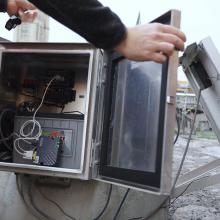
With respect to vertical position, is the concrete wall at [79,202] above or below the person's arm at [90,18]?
below

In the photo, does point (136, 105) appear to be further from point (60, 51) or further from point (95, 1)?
point (95, 1)

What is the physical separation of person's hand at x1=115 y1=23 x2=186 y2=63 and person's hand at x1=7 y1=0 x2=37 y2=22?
0.64 m

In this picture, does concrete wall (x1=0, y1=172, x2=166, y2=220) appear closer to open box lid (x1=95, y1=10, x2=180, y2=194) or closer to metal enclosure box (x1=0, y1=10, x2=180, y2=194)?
metal enclosure box (x1=0, y1=10, x2=180, y2=194)

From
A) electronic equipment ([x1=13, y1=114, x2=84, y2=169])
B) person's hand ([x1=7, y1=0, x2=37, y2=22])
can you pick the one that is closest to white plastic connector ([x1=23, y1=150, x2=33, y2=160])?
electronic equipment ([x1=13, y1=114, x2=84, y2=169])

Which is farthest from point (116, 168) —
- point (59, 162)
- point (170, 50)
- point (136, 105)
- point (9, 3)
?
point (170, 50)

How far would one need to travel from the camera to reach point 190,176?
1969 mm

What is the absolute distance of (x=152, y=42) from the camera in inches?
27.5

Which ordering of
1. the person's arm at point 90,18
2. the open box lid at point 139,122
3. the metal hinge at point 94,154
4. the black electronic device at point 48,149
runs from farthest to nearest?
the black electronic device at point 48,149 < the metal hinge at point 94,154 < the open box lid at point 139,122 < the person's arm at point 90,18

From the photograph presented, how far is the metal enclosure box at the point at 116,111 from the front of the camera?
1381 mm

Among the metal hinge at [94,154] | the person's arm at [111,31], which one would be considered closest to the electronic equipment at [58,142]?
the metal hinge at [94,154]

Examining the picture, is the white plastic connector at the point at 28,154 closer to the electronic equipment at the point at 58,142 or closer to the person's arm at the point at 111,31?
the electronic equipment at the point at 58,142

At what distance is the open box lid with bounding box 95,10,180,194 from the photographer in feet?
4.47

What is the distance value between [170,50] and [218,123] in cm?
105

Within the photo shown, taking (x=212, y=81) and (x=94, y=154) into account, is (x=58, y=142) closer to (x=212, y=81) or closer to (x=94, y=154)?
(x=94, y=154)
